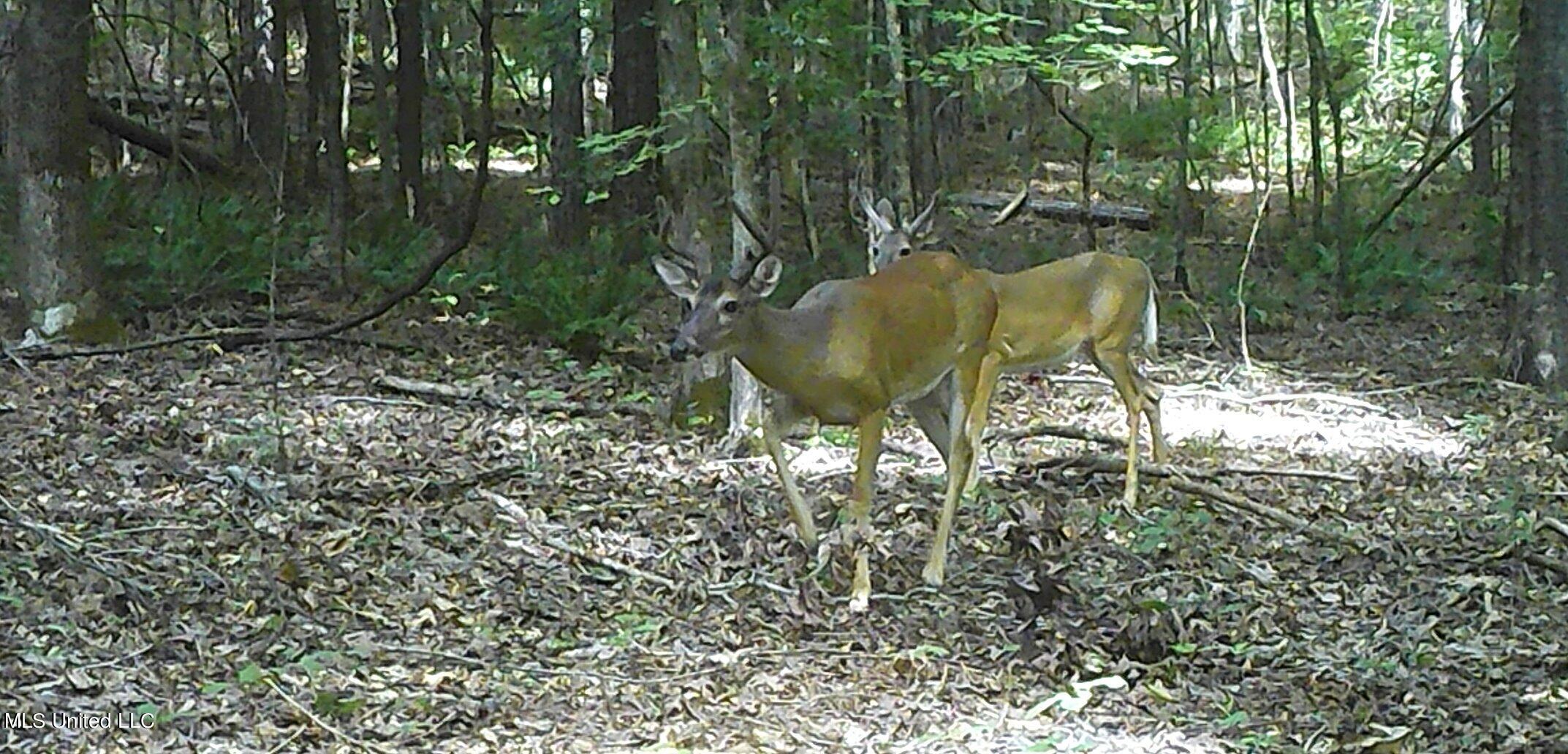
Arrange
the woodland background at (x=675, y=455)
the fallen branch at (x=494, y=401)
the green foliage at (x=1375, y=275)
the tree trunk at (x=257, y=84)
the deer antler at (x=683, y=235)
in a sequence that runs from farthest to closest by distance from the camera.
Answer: the tree trunk at (x=257, y=84)
the green foliage at (x=1375, y=275)
the fallen branch at (x=494, y=401)
the deer antler at (x=683, y=235)
the woodland background at (x=675, y=455)

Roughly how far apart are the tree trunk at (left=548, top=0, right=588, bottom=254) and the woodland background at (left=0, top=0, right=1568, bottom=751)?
8 cm

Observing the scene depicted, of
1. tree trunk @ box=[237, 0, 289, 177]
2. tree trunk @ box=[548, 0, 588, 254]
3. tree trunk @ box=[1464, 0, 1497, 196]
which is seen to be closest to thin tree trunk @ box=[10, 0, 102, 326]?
tree trunk @ box=[548, 0, 588, 254]

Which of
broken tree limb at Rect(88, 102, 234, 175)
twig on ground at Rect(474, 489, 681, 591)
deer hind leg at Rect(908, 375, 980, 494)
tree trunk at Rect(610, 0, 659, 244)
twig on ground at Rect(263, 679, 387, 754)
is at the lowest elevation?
twig on ground at Rect(263, 679, 387, 754)

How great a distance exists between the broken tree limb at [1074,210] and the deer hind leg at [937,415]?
1241cm

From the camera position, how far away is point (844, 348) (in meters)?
7.33

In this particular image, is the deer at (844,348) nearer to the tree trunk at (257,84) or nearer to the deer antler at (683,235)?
the deer antler at (683,235)

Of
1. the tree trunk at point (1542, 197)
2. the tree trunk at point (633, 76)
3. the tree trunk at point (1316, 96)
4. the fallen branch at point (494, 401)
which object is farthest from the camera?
the tree trunk at point (1316, 96)

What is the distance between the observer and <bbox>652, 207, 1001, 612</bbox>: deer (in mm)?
7156

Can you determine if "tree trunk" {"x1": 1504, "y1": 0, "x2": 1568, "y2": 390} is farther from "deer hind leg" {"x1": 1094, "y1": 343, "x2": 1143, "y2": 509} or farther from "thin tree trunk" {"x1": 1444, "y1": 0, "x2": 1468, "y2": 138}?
"thin tree trunk" {"x1": 1444, "y1": 0, "x2": 1468, "y2": 138}

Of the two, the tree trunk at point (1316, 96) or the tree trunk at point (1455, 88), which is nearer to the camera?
the tree trunk at point (1316, 96)

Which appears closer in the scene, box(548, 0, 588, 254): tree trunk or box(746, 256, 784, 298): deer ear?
box(746, 256, 784, 298): deer ear

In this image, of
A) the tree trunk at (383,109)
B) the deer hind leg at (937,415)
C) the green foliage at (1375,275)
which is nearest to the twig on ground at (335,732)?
the deer hind leg at (937,415)

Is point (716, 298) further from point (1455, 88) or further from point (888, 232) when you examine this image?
point (1455, 88)

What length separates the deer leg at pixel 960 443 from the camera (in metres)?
7.45
